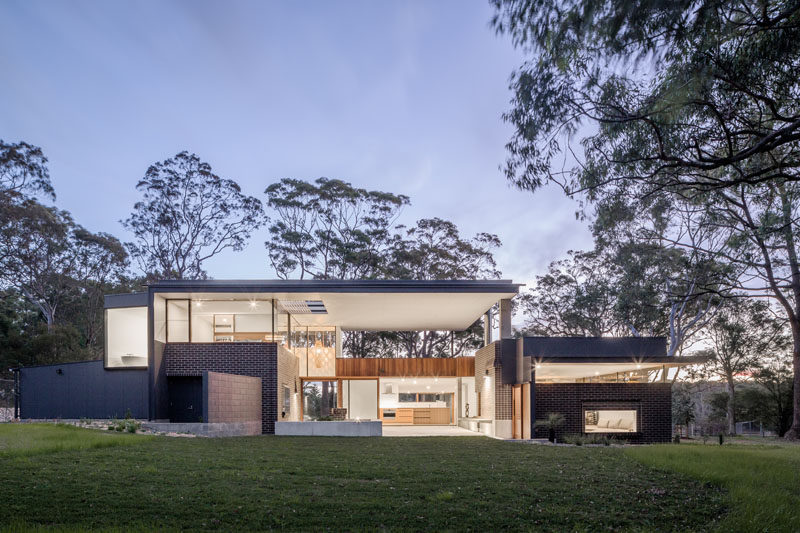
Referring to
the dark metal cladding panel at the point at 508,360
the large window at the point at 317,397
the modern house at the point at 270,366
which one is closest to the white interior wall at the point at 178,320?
the modern house at the point at 270,366

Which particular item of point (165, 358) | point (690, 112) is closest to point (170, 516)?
point (690, 112)

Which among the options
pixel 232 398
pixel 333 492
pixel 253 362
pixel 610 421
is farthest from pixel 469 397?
pixel 333 492

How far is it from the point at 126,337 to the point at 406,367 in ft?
38.5

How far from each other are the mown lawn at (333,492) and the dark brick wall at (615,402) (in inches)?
249

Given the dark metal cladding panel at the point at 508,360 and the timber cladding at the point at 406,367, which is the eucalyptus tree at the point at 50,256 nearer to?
the timber cladding at the point at 406,367

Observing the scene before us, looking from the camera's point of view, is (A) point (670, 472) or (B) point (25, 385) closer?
(A) point (670, 472)

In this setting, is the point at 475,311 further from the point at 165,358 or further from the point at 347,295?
the point at 165,358

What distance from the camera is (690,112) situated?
29.0ft

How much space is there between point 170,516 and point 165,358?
Result: 12827 millimetres

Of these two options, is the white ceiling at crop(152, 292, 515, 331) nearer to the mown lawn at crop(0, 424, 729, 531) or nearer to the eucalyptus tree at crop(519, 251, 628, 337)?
the eucalyptus tree at crop(519, 251, 628, 337)

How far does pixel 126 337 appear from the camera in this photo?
18.1 meters

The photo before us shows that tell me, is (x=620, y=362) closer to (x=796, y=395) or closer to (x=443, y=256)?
(x=796, y=395)

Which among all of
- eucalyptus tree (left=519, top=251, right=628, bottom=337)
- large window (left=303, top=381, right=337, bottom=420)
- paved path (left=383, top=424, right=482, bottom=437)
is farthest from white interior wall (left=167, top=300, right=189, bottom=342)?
eucalyptus tree (left=519, top=251, right=628, bottom=337)

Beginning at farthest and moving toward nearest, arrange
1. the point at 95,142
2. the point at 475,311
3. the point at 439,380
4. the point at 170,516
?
the point at 439,380
the point at 95,142
the point at 475,311
the point at 170,516
